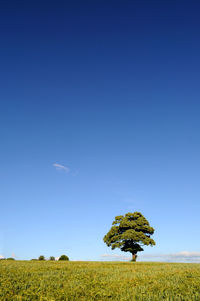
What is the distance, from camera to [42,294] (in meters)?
6.80

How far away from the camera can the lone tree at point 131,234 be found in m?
41.7

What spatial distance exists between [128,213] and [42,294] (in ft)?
130

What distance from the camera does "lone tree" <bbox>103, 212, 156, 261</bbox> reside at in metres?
41.7

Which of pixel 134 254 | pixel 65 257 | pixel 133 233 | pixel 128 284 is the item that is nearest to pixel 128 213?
pixel 133 233

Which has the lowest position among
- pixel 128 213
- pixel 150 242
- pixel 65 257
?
pixel 65 257

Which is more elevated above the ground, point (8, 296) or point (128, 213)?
point (128, 213)

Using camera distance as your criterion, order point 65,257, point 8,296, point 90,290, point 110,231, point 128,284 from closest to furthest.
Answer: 1. point 8,296
2. point 90,290
3. point 128,284
4. point 65,257
5. point 110,231

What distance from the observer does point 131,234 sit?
41.0 metres

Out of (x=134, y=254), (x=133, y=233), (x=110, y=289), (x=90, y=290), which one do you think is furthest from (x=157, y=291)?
(x=134, y=254)

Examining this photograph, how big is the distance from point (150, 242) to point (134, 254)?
396cm

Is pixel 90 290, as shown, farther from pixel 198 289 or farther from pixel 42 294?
pixel 198 289

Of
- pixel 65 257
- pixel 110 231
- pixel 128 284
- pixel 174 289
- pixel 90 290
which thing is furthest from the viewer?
pixel 110 231

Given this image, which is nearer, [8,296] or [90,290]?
[8,296]

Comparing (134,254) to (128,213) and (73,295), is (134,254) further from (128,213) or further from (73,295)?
(73,295)
